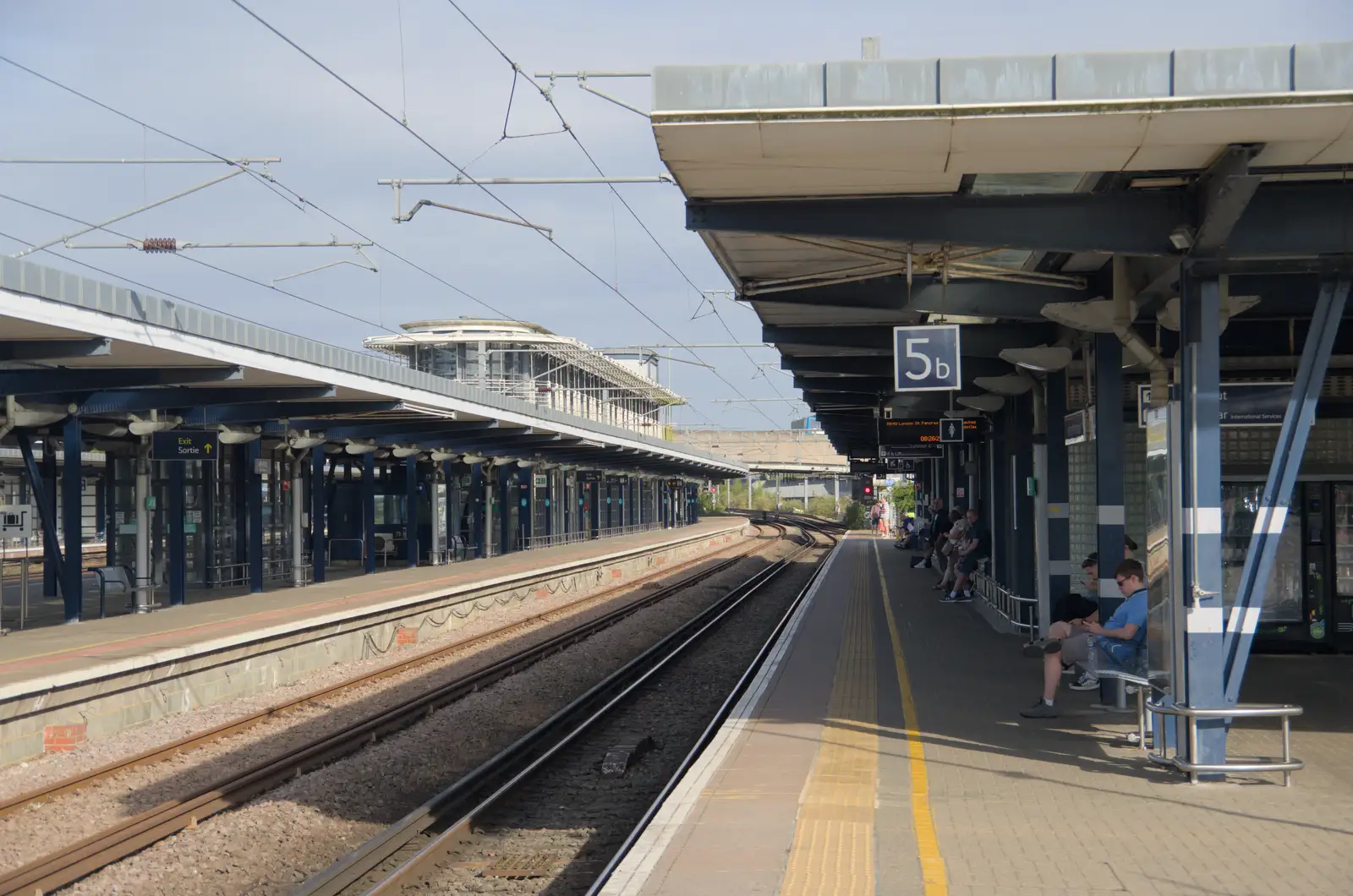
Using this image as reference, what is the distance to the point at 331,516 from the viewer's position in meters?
35.2

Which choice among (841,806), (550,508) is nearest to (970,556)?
(841,806)

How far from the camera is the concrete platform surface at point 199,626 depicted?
41.9 ft

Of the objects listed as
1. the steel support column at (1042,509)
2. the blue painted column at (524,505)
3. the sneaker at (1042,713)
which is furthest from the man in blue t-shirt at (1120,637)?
the blue painted column at (524,505)

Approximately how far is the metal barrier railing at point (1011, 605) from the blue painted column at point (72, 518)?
1218 cm

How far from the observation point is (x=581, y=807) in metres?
9.36

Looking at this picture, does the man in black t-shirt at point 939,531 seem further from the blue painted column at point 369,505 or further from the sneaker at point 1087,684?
the sneaker at point 1087,684

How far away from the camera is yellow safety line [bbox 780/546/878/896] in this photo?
576cm

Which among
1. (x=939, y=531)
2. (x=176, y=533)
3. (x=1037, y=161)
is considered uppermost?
(x=1037, y=161)

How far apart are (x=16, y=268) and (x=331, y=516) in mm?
24232

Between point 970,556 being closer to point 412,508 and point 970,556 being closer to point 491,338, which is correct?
point 412,508

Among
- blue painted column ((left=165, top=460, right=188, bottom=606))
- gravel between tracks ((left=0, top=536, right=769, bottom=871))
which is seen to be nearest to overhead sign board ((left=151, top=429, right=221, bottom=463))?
blue painted column ((left=165, top=460, right=188, bottom=606))

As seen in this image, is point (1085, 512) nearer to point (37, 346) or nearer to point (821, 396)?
point (821, 396)

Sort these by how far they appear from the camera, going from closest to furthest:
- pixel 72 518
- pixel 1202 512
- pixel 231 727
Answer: pixel 1202 512 → pixel 231 727 → pixel 72 518

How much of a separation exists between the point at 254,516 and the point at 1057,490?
1422cm
